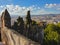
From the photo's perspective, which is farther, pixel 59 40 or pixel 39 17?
pixel 39 17

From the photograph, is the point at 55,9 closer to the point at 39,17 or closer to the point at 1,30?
the point at 39,17

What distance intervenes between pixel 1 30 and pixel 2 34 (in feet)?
0.71

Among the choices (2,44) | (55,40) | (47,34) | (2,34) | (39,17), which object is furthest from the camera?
(39,17)

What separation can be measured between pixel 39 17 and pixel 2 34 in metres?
31.6

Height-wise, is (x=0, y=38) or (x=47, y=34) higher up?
(x=0, y=38)

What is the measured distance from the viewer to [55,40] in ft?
75.7

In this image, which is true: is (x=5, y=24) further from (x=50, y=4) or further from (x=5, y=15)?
(x=50, y=4)

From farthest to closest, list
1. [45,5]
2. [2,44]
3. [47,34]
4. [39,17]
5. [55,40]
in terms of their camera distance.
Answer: [45,5] → [39,17] → [47,34] → [55,40] → [2,44]

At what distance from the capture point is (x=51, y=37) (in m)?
24.0

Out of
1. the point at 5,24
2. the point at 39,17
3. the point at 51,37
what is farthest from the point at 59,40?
the point at 5,24

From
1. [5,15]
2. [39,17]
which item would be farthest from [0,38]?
[39,17]

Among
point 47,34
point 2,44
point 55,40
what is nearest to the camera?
point 2,44

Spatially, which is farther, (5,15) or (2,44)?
(5,15)

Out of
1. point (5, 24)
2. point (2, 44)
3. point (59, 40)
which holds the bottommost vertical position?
point (59, 40)
